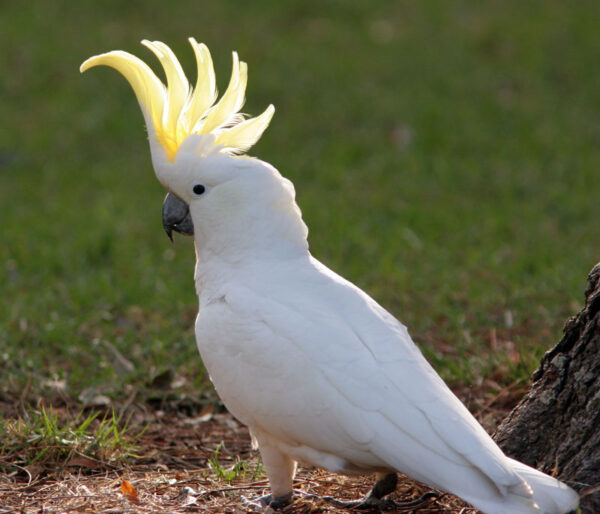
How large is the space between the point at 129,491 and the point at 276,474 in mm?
541

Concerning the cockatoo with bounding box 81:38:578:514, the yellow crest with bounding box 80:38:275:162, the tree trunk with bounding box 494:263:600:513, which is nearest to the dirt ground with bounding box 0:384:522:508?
the cockatoo with bounding box 81:38:578:514

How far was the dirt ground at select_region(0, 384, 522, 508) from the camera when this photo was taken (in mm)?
3080

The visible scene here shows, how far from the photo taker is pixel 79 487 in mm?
3221

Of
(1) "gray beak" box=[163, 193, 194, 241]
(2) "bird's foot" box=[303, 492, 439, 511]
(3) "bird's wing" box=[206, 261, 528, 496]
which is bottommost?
(2) "bird's foot" box=[303, 492, 439, 511]

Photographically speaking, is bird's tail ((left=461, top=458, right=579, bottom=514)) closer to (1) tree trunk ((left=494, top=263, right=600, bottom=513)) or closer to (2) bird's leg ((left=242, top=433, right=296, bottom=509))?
(1) tree trunk ((left=494, top=263, right=600, bottom=513))

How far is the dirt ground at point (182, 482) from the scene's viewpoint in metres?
3.08

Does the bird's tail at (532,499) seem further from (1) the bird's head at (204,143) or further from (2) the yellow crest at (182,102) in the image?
(2) the yellow crest at (182,102)

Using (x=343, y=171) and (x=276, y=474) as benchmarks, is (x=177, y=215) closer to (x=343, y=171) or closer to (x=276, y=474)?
(x=276, y=474)

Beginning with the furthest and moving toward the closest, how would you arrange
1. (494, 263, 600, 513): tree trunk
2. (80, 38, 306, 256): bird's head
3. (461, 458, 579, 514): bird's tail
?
(80, 38, 306, 256): bird's head
(494, 263, 600, 513): tree trunk
(461, 458, 579, 514): bird's tail

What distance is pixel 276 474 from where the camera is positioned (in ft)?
10.1

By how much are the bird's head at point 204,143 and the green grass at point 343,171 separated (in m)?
1.48

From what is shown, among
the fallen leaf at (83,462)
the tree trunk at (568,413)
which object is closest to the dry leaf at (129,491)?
the fallen leaf at (83,462)

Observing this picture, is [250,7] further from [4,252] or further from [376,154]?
[4,252]

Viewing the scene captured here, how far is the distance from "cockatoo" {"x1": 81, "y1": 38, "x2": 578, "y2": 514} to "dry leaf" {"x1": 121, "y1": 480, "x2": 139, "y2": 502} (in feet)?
1.57
